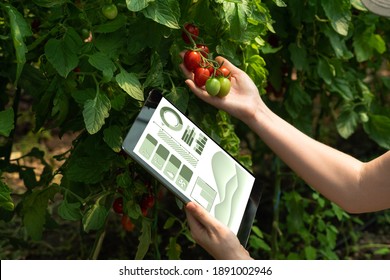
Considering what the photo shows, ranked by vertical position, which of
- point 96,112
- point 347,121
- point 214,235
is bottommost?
point 347,121

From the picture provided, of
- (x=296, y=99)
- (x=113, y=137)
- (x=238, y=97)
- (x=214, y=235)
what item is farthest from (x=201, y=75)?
(x=296, y=99)

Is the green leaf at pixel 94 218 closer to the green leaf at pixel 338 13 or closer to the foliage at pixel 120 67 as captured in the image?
the foliage at pixel 120 67

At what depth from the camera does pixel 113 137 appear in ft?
5.18

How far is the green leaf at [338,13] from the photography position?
6.38ft

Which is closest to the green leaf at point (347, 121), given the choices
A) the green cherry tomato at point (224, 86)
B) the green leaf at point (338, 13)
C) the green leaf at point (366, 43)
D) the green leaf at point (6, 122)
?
the green leaf at point (366, 43)

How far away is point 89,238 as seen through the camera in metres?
2.66

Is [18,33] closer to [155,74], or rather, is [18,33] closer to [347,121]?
[155,74]

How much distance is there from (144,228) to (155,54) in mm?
408

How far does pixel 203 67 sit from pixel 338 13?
22.4 inches

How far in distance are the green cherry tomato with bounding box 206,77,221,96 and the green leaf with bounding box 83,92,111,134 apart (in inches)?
8.4

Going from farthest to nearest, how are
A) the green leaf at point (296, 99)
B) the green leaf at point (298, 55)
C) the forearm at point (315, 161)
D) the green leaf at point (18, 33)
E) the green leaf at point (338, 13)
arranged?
the green leaf at point (296, 99), the green leaf at point (298, 55), the green leaf at point (338, 13), the forearm at point (315, 161), the green leaf at point (18, 33)

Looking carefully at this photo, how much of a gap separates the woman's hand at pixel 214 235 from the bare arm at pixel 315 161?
284 mm

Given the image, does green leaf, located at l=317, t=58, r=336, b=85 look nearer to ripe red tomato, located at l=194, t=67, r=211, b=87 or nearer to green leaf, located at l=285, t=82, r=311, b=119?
green leaf, located at l=285, t=82, r=311, b=119

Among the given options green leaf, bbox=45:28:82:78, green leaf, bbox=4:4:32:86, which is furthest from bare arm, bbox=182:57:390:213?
green leaf, bbox=4:4:32:86
